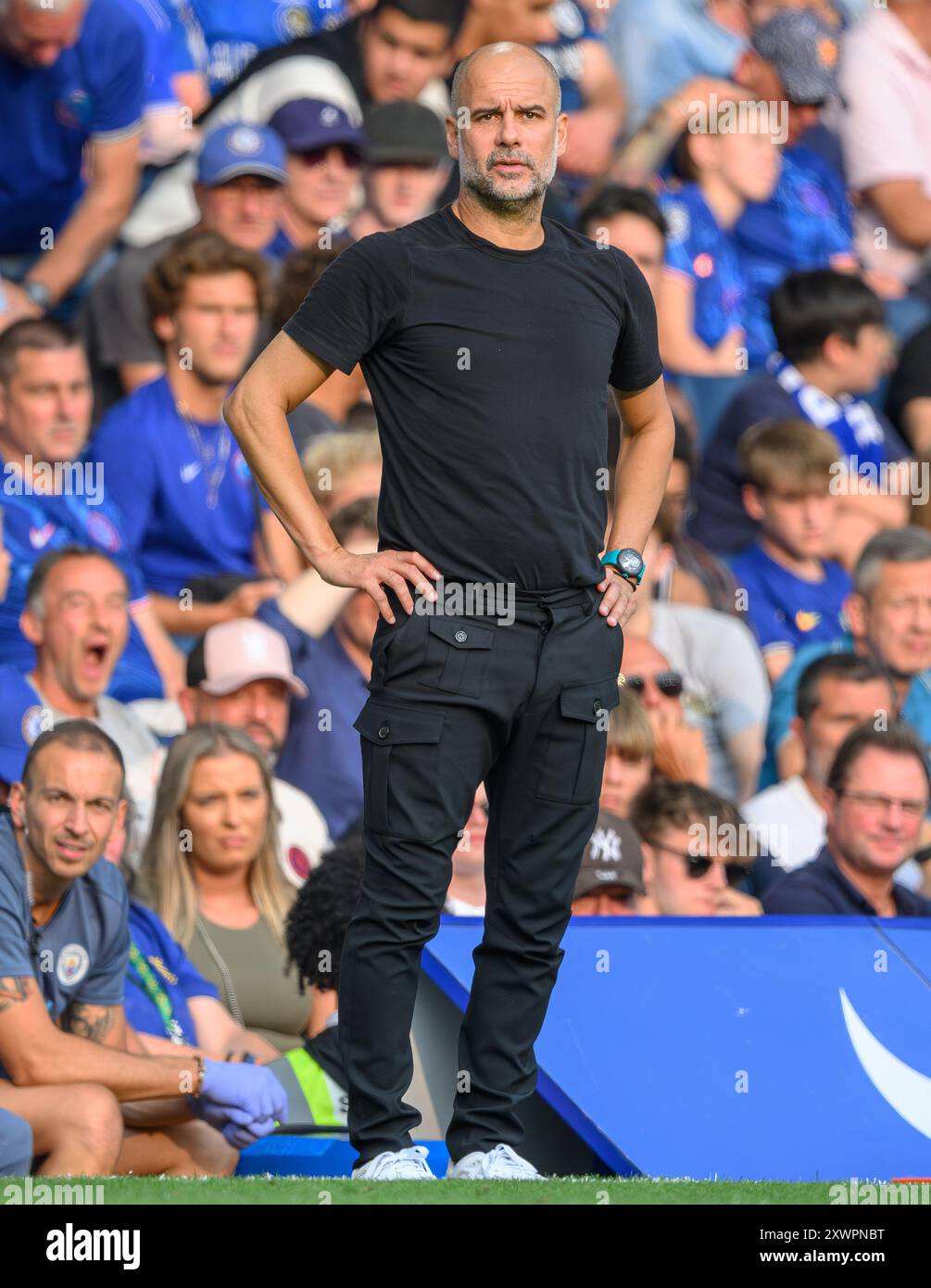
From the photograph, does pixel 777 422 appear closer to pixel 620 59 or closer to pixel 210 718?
pixel 620 59

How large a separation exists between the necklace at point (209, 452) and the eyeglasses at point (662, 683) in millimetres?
1471

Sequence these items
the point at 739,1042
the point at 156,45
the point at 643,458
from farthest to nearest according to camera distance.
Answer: the point at 156,45, the point at 739,1042, the point at 643,458

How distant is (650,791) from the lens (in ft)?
20.4

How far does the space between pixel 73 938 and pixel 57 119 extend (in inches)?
116

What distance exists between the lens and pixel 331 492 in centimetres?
637

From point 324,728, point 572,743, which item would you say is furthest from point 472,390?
point 324,728

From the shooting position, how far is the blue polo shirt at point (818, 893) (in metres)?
5.90

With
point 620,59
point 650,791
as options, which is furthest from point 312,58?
point 650,791

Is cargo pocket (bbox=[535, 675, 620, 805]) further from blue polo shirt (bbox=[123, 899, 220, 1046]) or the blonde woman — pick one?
the blonde woman

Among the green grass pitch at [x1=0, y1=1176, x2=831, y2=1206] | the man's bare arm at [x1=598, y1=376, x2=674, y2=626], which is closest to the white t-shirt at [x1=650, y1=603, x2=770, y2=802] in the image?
the man's bare arm at [x1=598, y1=376, x2=674, y2=626]

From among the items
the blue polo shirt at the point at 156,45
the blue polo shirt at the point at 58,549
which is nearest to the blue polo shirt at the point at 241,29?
the blue polo shirt at the point at 156,45

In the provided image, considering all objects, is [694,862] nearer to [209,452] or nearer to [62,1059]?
[209,452]

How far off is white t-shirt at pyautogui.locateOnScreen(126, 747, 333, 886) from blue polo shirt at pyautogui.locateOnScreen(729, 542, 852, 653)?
1.77m
